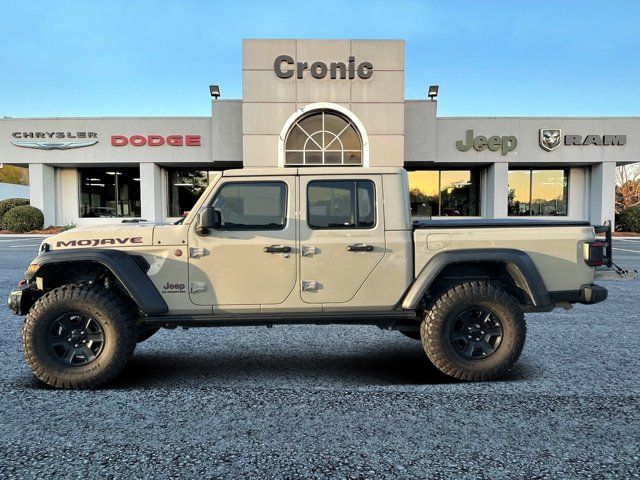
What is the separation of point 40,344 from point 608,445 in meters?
4.47

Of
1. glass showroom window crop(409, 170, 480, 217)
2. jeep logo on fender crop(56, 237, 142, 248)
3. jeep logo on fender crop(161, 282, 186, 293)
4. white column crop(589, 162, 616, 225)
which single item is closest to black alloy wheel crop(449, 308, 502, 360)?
jeep logo on fender crop(161, 282, 186, 293)

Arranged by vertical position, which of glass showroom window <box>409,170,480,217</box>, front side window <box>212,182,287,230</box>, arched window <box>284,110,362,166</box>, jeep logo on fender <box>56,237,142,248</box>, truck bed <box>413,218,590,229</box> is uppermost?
arched window <box>284,110,362,166</box>

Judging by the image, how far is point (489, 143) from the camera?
26484mm

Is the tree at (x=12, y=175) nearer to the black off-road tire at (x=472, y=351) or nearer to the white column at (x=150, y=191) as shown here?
the white column at (x=150, y=191)

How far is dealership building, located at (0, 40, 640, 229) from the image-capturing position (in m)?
23.4

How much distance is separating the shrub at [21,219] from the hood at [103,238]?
25996 millimetres

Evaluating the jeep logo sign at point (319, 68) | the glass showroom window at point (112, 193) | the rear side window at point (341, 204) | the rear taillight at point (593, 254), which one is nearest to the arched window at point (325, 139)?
the jeep logo sign at point (319, 68)

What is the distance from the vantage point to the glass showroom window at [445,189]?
29.0 metres

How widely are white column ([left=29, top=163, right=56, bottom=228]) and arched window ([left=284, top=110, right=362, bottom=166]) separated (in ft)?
49.0

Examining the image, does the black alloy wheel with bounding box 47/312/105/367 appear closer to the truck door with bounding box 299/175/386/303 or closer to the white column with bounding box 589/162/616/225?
the truck door with bounding box 299/175/386/303

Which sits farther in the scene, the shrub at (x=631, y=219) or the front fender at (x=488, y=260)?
the shrub at (x=631, y=219)

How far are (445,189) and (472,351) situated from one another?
25833mm

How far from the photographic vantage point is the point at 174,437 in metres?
3.22

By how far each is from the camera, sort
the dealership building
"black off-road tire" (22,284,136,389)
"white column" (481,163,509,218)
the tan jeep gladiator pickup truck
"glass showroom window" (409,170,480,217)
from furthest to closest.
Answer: "glass showroom window" (409,170,480,217)
"white column" (481,163,509,218)
the dealership building
the tan jeep gladiator pickup truck
"black off-road tire" (22,284,136,389)
